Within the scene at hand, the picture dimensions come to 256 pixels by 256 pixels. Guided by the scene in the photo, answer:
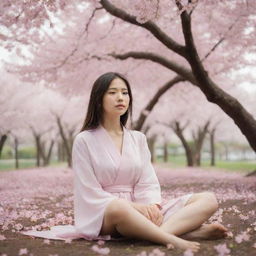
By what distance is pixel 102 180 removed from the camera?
4.16 m

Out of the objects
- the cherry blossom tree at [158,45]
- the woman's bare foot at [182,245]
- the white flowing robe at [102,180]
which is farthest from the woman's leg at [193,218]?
the cherry blossom tree at [158,45]

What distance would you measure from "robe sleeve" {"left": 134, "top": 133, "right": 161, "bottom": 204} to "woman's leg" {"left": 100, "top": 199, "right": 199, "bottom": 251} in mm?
472

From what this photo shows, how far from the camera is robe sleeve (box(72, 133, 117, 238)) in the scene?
13.0ft

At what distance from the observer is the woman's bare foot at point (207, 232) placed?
13.3ft

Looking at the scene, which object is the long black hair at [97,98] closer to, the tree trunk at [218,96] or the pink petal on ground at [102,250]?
the pink petal on ground at [102,250]

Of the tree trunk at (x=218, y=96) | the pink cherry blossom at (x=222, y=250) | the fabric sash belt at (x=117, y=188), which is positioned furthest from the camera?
the tree trunk at (x=218, y=96)

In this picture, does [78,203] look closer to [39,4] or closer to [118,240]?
[118,240]

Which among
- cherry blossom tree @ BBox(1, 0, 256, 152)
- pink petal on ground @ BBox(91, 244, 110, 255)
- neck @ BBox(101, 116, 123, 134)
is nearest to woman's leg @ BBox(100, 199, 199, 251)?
A: pink petal on ground @ BBox(91, 244, 110, 255)

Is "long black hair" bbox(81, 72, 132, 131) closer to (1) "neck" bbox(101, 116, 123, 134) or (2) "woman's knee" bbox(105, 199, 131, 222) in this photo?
(1) "neck" bbox(101, 116, 123, 134)

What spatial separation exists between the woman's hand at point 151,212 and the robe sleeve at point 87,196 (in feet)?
0.81

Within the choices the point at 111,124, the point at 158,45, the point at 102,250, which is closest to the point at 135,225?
the point at 102,250

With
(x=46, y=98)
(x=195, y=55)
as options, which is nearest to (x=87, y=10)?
(x=195, y=55)

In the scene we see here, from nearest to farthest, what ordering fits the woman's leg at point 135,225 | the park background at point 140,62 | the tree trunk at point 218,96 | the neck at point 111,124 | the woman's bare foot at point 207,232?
the woman's leg at point 135,225 < the woman's bare foot at point 207,232 < the neck at point 111,124 < the park background at point 140,62 < the tree trunk at point 218,96

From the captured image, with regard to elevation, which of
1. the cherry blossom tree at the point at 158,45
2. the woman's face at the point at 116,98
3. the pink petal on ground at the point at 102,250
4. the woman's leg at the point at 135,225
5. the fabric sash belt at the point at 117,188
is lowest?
the pink petal on ground at the point at 102,250
